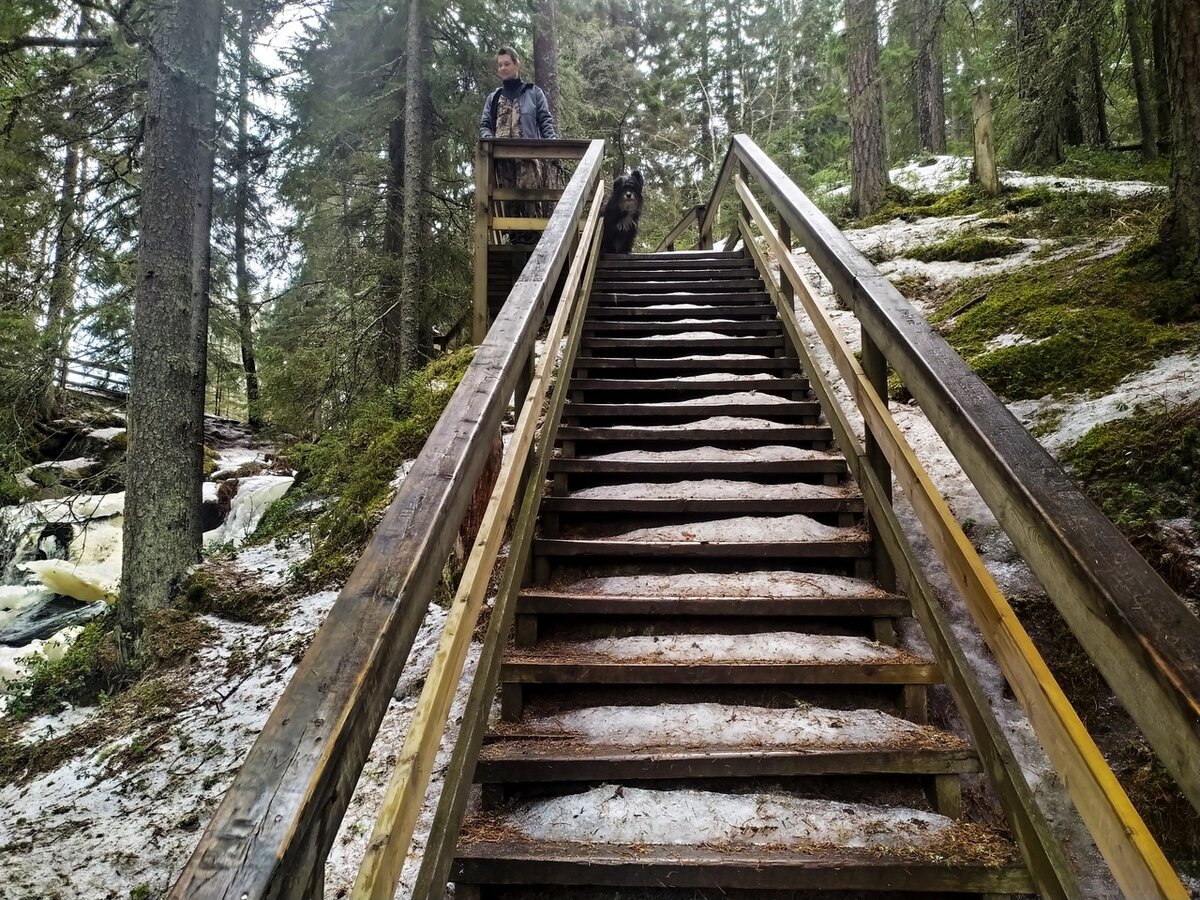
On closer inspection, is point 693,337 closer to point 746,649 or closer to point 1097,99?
point 746,649

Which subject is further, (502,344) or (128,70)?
(128,70)

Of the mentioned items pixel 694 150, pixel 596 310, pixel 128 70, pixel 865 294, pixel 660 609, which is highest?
pixel 694 150

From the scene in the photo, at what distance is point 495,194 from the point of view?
6.16 m

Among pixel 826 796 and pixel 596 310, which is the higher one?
pixel 596 310

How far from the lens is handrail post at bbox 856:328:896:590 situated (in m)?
2.38

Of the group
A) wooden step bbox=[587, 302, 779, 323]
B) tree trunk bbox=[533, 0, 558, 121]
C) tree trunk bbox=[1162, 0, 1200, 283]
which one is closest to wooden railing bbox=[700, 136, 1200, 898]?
tree trunk bbox=[1162, 0, 1200, 283]

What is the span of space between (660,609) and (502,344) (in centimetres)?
107

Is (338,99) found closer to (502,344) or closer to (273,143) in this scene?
(273,143)

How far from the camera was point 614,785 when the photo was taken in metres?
1.81

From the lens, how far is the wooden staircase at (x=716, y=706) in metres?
1.59

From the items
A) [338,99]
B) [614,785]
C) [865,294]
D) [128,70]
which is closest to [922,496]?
[865,294]

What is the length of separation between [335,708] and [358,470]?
3833 millimetres

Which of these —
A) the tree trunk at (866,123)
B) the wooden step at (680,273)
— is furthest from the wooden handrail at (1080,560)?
the tree trunk at (866,123)

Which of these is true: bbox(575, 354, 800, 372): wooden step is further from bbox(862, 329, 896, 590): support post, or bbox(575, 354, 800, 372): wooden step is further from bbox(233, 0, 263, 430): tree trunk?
bbox(233, 0, 263, 430): tree trunk
